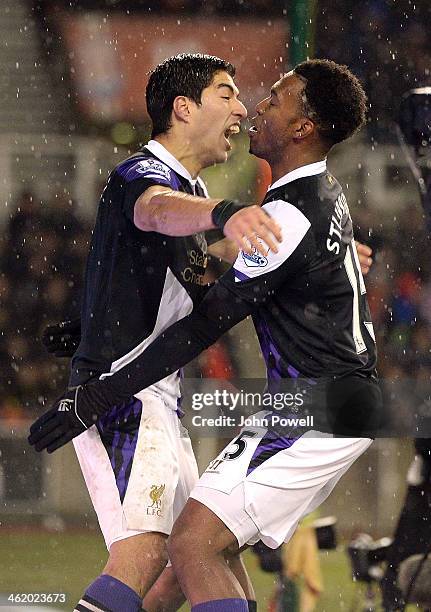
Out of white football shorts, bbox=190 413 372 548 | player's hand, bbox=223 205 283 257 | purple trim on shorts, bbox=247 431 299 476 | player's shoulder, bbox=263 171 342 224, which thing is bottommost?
white football shorts, bbox=190 413 372 548

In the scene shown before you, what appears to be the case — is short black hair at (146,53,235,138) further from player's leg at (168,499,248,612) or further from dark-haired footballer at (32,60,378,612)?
player's leg at (168,499,248,612)

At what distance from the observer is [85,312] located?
2898 mm

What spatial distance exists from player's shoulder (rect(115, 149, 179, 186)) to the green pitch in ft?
5.63

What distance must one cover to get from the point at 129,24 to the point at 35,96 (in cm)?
45

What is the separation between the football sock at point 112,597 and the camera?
263cm

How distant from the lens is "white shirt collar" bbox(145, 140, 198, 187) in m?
2.98

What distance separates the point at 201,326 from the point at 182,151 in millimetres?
560

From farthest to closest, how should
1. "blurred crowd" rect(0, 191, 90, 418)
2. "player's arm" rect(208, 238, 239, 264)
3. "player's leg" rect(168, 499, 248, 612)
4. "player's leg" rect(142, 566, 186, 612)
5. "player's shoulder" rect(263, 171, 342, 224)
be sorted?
"blurred crowd" rect(0, 191, 90, 418), "player's arm" rect(208, 238, 239, 264), "player's leg" rect(142, 566, 186, 612), "player's shoulder" rect(263, 171, 342, 224), "player's leg" rect(168, 499, 248, 612)

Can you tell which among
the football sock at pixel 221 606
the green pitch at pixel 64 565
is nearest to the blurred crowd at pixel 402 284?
the green pitch at pixel 64 565

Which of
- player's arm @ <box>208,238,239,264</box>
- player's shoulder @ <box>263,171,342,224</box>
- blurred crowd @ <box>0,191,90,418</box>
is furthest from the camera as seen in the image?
blurred crowd @ <box>0,191,90,418</box>

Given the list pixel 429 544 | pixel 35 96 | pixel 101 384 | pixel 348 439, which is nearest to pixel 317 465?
pixel 348 439

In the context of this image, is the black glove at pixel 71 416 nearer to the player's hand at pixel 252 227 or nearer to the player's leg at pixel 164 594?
the player's leg at pixel 164 594

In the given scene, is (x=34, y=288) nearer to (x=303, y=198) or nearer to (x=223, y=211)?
(x=303, y=198)

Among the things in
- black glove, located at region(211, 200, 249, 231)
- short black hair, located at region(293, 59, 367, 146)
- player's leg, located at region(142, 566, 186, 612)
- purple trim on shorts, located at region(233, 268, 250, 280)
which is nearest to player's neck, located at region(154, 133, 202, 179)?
short black hair, located at region(293, 59, 367, 146)
